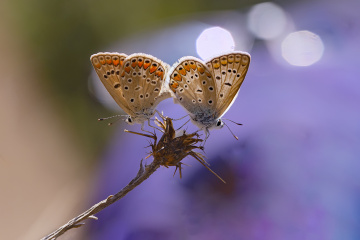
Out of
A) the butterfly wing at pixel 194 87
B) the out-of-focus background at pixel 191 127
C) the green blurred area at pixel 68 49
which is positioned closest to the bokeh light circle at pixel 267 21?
the out-of-focus background at pixel 191 127

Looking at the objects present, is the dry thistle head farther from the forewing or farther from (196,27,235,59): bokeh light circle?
(196,27,235,59): bokeh light circle

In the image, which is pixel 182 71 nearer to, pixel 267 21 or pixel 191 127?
pixel 191 127

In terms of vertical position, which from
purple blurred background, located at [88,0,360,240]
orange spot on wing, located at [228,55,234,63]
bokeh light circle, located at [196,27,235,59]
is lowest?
purple blurred background, located at [88,0,360,240]

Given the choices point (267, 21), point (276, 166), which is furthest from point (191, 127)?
point (267, 21)

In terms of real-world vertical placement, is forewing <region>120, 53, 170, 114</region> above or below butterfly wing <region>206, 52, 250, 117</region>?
above

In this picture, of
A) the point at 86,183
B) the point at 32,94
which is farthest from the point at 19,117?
the point at 86,183

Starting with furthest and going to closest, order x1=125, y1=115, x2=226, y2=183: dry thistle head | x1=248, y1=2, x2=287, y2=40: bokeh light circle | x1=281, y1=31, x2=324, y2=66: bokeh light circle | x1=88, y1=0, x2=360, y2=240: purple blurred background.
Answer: x1=248, y1=2, x2=287, y2=40: bokeh light circle, x1=281, y1=31, x2=324, y2=66: bokeh light circle, x1=88, y1=0, x2=360, y2=240: purple blurred background, x1=125, y1=115, x2=226, y2=183: dry thistle head

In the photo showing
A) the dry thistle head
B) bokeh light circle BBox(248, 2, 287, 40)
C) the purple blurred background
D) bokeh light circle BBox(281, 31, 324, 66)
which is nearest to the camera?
the dry thistle head

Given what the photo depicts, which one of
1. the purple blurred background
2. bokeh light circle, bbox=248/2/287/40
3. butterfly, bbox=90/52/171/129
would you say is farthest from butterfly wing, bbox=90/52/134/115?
bokeh light circle, bbox=248/2/287/40
